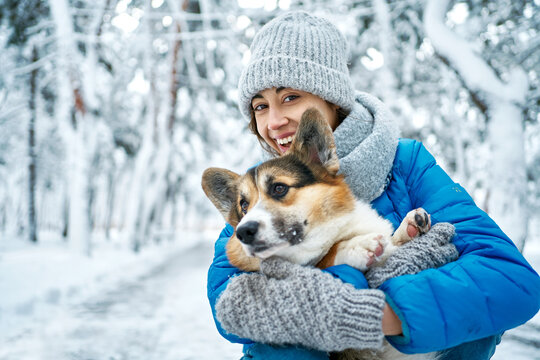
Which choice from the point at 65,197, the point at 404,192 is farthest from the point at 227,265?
the point at 65,197

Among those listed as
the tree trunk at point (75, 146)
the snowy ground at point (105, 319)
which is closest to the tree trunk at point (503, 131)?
the snowy ground at point (105, 319)

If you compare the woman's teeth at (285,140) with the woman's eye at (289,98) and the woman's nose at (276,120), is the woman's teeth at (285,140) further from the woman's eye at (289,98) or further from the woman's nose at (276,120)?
the woman's eye at (289,98)

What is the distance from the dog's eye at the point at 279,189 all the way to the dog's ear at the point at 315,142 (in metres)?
0.23

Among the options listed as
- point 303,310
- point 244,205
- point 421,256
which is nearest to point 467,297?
point 421,256

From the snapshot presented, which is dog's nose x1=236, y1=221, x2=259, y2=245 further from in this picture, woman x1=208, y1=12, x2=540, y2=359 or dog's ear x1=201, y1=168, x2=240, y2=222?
dog's ear x1=201, y1=168, x2=240, y2=222

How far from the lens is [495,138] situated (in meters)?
5.53

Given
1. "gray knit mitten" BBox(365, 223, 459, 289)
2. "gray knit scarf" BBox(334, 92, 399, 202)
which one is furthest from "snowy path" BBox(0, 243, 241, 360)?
"gray knit mitten" BBox(365, 223, 459, 289)

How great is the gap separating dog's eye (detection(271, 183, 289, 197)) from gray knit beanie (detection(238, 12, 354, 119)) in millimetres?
732

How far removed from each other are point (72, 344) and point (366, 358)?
3798mm

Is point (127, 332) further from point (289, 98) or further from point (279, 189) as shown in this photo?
point (289, 98)

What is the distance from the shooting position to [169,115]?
1328 centimetres

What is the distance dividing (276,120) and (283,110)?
13cm

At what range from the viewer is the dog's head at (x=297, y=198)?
1852 mm

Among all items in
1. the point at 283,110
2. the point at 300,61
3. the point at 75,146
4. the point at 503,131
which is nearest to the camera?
the point at 300,61
